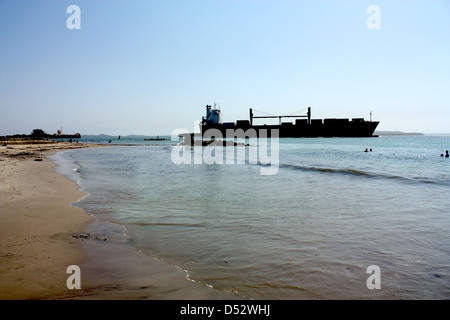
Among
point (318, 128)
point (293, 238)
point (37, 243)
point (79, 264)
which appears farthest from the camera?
point (318, 128)

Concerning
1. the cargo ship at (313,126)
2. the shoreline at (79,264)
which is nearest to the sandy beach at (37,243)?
the shoreline at (79,264)

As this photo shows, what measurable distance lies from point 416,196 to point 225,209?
7673mm

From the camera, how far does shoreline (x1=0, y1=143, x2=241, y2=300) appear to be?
11.1ft

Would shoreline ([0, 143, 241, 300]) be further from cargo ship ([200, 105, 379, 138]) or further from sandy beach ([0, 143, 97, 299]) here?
cargo ship ([200, 105, 379, 138])

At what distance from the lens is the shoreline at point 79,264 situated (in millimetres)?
3398

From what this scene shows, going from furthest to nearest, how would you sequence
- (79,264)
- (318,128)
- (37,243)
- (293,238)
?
(318,128), (293,238), (37,243), (79,264)

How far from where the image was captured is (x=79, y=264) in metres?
4.19

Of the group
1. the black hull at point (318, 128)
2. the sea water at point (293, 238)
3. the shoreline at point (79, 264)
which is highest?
the black hull at point (318, 128)

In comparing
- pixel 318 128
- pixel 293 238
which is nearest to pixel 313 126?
pixel 318 128

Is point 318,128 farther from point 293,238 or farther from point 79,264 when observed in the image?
point 79,264

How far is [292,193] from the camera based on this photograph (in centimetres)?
1109

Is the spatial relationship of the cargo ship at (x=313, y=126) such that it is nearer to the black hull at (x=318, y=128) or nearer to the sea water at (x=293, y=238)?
the black hull at (x=318, y=128)
